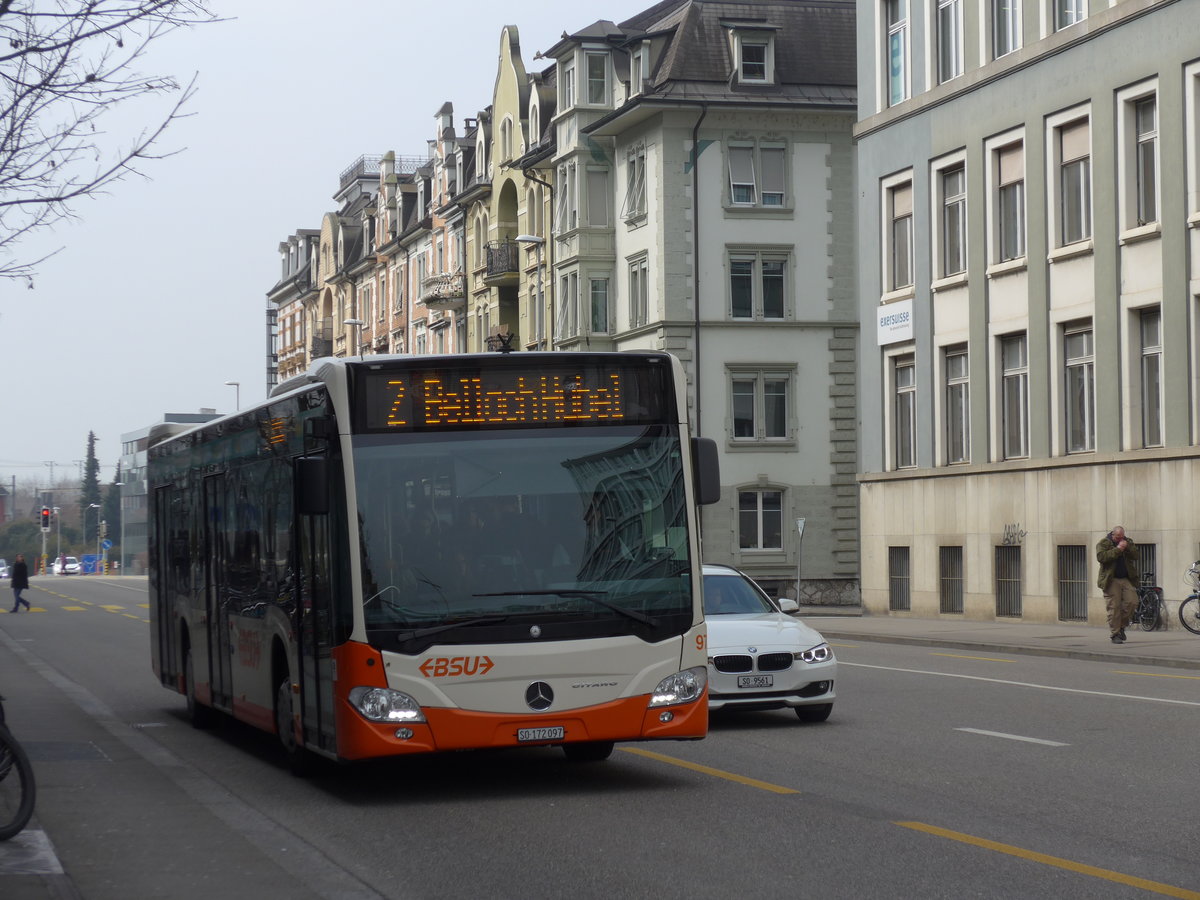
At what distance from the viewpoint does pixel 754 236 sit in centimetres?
5406

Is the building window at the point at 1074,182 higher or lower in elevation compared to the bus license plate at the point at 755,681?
higher

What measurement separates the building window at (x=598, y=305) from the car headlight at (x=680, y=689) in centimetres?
4645

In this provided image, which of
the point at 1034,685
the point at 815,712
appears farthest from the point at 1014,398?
the point at 815,712

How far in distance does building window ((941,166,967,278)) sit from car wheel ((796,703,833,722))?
2382 cm

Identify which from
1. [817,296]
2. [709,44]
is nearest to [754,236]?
[817,296]

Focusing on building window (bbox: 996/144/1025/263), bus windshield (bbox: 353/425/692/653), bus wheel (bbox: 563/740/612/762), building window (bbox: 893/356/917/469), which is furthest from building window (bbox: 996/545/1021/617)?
bus windshield (bbox: 353/425/692/653)

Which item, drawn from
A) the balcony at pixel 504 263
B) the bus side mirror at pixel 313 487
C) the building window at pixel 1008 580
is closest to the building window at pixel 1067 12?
the building window at pixel 1008 580

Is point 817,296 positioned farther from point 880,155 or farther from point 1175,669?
point 1175,669

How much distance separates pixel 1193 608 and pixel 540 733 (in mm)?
21180

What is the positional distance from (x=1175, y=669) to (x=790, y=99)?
33.1 metres

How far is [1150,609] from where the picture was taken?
31.0m

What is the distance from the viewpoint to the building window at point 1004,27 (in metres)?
36.6

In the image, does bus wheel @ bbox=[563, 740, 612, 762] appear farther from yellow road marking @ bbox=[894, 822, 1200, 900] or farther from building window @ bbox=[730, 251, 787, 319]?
building window @ bbox=[730, 251, 787, 319]

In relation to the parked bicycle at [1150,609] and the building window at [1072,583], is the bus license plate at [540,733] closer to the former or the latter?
the parked bicycle at [1150,609]
